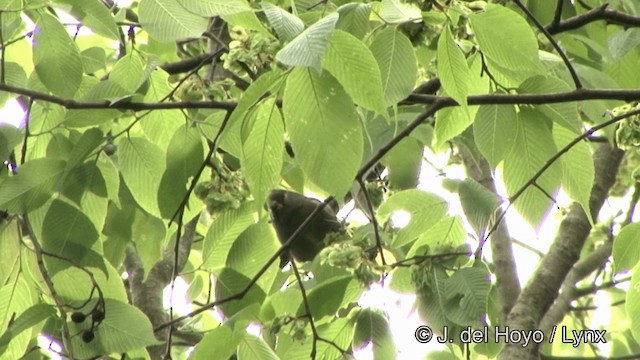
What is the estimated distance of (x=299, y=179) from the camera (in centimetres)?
183

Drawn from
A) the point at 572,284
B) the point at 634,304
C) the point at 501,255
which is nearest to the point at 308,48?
the point at 634,304

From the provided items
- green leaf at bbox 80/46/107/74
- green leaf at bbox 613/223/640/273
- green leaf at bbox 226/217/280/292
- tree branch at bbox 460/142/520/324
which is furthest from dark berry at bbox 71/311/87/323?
tree branch at bbox 460/142/520/324

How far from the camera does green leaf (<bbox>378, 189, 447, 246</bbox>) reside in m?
1.44

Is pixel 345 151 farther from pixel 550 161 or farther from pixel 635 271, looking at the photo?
pixel 635 271

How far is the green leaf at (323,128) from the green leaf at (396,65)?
10cm

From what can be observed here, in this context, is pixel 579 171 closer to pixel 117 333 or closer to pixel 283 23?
pixel 283 23

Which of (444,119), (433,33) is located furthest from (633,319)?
(433,33)

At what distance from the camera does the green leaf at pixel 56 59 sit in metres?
1.38

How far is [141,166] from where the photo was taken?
1500mm

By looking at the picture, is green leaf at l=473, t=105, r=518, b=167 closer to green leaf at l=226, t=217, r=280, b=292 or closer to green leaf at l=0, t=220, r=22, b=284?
green leaf at l=226, t=217, r=280, b=292

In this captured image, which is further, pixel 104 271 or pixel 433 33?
pixel 104 271

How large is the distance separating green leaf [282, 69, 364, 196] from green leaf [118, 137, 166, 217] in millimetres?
454

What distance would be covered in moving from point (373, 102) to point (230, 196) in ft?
1.59

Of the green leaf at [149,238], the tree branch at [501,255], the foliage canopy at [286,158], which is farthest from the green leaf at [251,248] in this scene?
the tree branch at [501,255]
